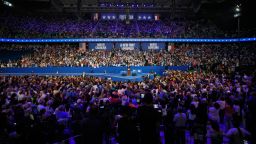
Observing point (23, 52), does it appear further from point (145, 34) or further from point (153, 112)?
point (153, 112)

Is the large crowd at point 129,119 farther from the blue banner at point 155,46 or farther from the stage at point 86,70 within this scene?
the blue banner at point 155,46

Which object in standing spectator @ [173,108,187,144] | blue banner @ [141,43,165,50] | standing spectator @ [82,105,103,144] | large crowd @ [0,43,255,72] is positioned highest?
blue banner @ [141,43,165,50]

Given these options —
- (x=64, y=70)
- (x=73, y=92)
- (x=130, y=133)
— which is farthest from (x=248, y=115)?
(x=64, y=70)

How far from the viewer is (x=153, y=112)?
5.68 meters

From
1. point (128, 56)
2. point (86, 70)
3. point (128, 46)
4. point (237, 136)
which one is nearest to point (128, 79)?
point (86, 70)

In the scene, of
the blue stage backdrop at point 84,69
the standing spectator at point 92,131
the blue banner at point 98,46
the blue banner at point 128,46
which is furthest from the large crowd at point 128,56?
the standing spectator at point 92,131

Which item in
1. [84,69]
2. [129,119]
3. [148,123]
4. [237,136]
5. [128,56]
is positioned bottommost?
[237,136]

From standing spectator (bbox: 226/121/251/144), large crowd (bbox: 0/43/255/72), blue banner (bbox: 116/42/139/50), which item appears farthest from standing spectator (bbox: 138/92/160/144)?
blue banner (bbox: 116/42/139/50)

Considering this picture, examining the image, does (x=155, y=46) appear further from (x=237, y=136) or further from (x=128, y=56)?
(x=237, y=136)

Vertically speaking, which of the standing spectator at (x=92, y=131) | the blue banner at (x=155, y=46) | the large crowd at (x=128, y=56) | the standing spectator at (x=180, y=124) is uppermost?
the blue banner at (x=155, y=46)

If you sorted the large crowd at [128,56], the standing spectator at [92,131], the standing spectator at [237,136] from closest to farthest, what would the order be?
the standing spectator at [92,131]
the standing spectator at [237,136]
the large crowd at [128,56]

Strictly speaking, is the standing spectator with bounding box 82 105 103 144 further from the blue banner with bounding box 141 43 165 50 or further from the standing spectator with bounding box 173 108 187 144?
the blue banner with bounding box 141 43 165 50

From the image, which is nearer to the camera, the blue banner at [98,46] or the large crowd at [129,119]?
the large crowd at [129,119]

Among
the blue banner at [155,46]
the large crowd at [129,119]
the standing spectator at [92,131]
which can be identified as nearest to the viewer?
the standing spectator at [92,131]
